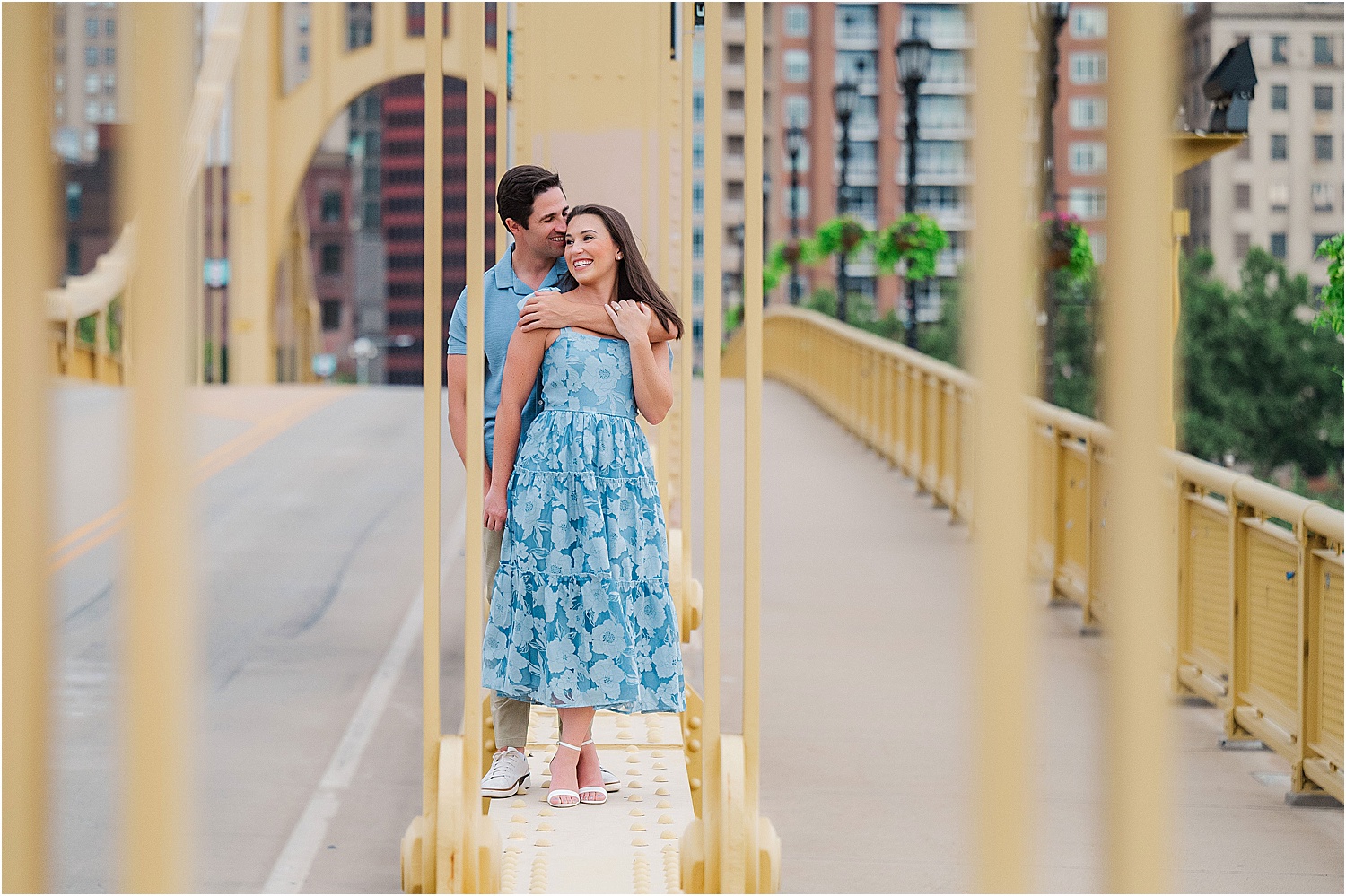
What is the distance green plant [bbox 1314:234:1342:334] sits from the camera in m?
7.81

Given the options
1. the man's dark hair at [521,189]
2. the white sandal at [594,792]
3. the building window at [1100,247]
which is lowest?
the white sandal at [594,792]

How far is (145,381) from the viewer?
131cm

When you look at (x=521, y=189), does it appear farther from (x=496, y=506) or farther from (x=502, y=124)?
(x=502, y=124)

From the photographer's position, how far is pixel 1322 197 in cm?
8444

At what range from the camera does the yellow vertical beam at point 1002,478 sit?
138 centimetres

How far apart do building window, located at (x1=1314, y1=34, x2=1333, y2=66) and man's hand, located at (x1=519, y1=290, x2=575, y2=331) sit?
8679 cm

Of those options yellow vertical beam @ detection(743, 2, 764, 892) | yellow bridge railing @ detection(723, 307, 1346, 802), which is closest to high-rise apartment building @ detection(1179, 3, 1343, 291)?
yellow bridge railing @ detection(723, 307, 1346, 802)

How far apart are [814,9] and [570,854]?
101120mm

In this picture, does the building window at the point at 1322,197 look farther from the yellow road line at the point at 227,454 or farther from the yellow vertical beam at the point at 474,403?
the yellow vertical beam at the point at 474,403

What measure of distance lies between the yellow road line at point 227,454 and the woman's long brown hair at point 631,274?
3262 mm

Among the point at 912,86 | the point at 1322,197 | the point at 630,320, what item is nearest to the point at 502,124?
the point at 630,320

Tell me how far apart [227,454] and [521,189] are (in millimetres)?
14477

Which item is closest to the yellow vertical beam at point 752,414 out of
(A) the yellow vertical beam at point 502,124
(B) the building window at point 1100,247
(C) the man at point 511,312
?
(C) the man at point 511,312

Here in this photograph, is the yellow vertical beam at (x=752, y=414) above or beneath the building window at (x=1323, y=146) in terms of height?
beneath
